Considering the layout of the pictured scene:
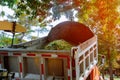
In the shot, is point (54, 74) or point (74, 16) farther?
point (74, 16)

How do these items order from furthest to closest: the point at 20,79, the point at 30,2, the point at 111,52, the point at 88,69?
the point at 111,52 < the point at 30,2 < the point at 88,69 < the point at 20,79

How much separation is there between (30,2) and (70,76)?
3517 millimetres

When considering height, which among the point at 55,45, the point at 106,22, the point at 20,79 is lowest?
the point at 20,79

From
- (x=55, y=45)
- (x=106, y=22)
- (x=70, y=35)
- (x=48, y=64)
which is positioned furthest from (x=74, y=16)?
(x=48, y=64)

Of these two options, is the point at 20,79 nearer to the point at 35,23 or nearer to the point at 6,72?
the point at 6,72

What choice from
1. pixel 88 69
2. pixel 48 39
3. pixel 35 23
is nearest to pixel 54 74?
pixel 88 69

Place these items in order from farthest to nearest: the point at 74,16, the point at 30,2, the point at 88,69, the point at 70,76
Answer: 1. the point at 74,16
2. the point at 30,2
3. the point at 88,69
4. the point at 70,76

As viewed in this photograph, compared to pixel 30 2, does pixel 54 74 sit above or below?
below

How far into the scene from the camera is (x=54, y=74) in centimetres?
450

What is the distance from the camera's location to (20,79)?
15.1 ft

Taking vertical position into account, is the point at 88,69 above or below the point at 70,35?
below

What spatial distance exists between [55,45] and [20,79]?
58.6 inches

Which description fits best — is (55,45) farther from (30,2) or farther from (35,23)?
(35,23)

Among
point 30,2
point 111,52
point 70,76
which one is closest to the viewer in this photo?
point 70,76
